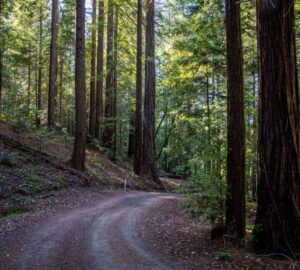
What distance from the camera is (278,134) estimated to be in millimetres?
5922

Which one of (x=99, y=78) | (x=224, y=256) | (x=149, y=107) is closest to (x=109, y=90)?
(x=99, y=78)

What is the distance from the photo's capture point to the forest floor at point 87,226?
19.0 feet

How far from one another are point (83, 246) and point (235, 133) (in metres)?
3.83

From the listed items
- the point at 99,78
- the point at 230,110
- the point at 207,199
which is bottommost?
the point at 207,199

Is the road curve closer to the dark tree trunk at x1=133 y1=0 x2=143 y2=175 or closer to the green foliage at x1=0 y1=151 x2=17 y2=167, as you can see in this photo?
the green foliage at x1=0 y1=151 x2=17 y2=167

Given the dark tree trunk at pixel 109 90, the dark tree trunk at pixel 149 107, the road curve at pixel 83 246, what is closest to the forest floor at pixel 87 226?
the road curve at pixel 83 246

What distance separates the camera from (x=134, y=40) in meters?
24.8

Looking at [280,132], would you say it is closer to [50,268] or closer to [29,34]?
[50,268]

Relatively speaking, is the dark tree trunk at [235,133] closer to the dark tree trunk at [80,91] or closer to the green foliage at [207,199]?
the green foliage at [207,199]

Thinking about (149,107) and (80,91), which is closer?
(80,91)

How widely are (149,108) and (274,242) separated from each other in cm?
1271

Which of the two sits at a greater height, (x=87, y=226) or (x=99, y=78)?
(x=99, y=78)

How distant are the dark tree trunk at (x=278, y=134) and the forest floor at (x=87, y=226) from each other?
575 millimetres

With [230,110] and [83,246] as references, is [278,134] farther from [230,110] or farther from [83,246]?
[83,246]
